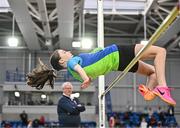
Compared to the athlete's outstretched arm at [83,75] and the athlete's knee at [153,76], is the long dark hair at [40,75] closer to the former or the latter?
the athlete's outstretched arm at [83,75]

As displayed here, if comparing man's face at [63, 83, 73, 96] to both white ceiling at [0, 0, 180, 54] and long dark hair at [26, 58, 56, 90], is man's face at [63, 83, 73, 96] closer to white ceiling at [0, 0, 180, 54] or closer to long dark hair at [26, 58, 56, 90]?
long dark hair at [26, 58, 56, 90]

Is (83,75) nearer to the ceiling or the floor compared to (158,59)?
nearer to the floor

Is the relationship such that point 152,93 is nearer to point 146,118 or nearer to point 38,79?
point 38,79

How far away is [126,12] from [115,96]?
21.5 ft

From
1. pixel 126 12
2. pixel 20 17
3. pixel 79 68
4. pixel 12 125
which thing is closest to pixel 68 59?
pixel 79 68

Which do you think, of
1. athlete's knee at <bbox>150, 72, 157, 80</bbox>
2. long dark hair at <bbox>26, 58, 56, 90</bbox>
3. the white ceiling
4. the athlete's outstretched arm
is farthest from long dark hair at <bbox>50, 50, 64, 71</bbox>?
the white ceiling

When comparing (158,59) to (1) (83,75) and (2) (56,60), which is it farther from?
(2) (56,60)

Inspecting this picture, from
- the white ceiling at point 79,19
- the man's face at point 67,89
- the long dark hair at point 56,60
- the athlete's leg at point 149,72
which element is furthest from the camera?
the white ceiling at point 79,19

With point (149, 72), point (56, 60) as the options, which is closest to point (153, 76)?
point (149, 72)

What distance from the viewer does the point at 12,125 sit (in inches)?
765

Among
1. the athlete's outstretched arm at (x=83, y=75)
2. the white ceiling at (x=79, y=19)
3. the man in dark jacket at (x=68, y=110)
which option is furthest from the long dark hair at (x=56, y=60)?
the white ceiling at (x=79, y=19)

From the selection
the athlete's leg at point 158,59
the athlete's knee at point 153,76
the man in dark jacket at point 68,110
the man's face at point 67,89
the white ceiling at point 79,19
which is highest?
the white ceiling at point 79,19

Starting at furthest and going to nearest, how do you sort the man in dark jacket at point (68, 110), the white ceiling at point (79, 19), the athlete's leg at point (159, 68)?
the white ceiling at point (79, 19)
the man in dark jacket at point (68, 110)
the athlete's leg at point (159, 68)

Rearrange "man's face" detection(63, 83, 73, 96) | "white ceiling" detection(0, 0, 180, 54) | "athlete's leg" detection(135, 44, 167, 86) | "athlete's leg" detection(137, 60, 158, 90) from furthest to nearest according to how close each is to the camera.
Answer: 1. "white ceiling" detection(0, 0, 180, 54)
2. "man's face" detection(63, 83, 73, 96)
3. "athlete's leg" detection(137, 60, 158, 90)
4. "athlete's leg" detection(135, 44, 167, 86)
